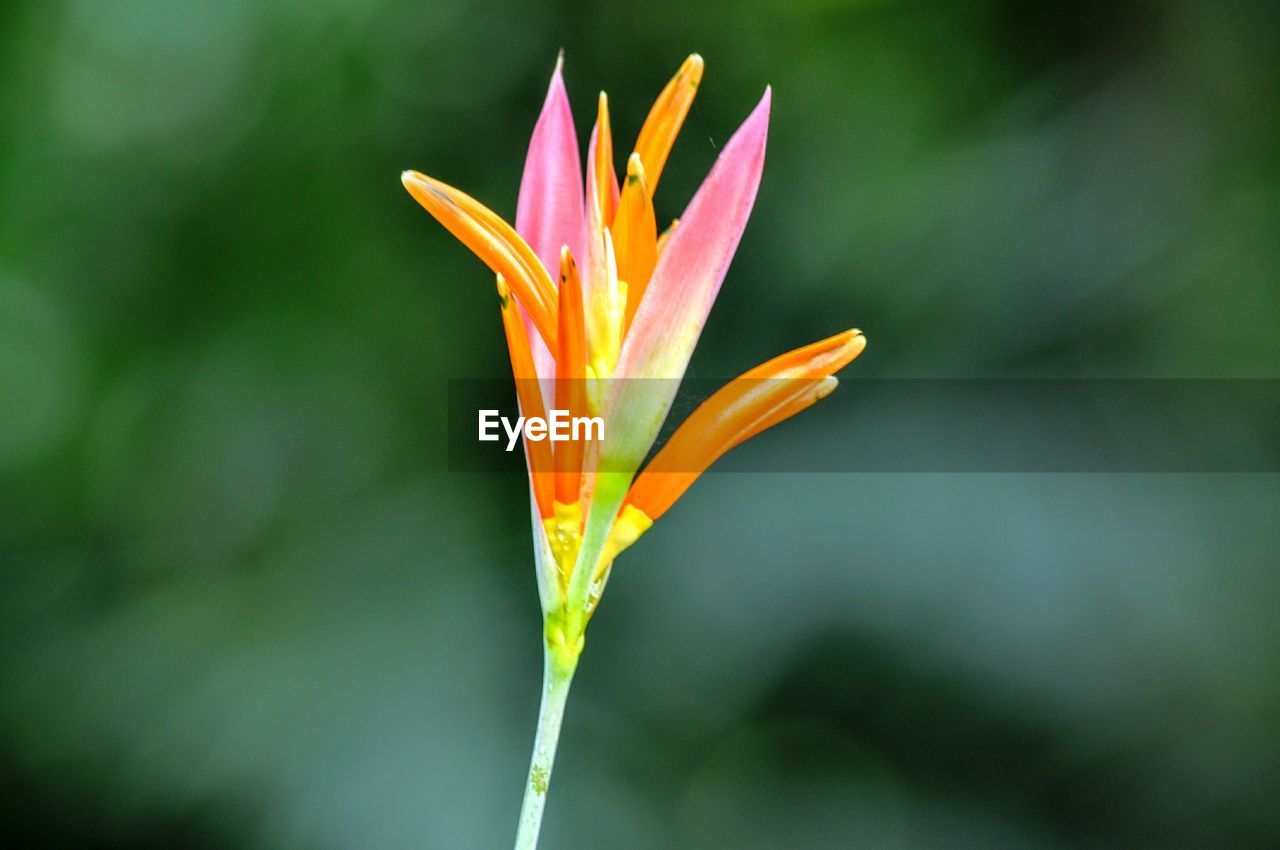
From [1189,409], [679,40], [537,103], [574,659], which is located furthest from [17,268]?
[1189,409]

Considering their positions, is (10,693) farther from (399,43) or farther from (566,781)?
(399,43)

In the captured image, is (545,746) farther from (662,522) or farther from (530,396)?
(662,522)

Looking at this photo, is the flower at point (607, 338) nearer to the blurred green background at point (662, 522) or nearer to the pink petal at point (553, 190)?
the pink petal at point (553, 190)

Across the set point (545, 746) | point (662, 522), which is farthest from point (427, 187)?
point (662, 522)

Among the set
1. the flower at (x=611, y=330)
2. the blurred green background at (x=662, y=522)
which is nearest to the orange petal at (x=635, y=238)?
the flower at (x=611, y=330)

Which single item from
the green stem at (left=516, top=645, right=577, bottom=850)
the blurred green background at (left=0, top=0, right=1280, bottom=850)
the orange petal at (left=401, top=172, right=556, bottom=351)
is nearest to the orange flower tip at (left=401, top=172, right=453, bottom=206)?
the orange petal at (left=401, top=172, right=556, bottom=351)
